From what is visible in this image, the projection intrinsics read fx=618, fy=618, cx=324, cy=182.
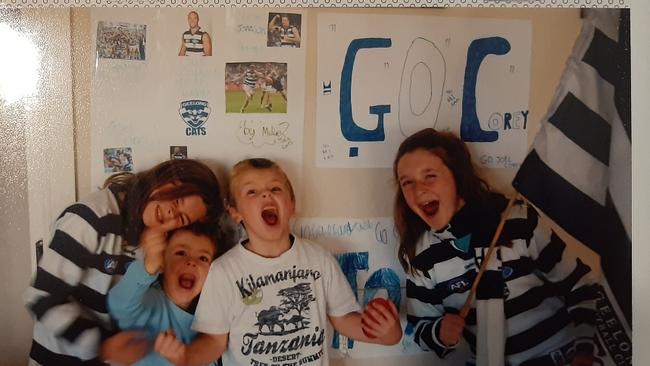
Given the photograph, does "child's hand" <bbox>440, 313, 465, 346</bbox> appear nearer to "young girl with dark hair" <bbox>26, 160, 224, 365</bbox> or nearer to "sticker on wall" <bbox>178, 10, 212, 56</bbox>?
"young girl with dark hair" <bbox>26, 160, 224, 365</bbox>

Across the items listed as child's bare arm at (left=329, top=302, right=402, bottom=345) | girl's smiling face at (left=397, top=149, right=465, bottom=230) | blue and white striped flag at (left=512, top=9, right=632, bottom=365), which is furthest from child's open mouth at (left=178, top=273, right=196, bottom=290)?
blue and white striped flag at (left=512, top=9, right=632, bottom=365)

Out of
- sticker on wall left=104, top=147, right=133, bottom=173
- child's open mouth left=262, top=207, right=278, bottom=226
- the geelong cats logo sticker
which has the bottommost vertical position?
child's open mouth left=262, top=207, right=278, bottom=226

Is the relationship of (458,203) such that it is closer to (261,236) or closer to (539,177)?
(539,177)

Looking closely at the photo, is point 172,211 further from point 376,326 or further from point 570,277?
point 570,277

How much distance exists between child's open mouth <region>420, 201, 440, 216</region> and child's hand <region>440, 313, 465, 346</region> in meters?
0.17

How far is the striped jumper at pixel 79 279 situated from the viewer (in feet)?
3.15

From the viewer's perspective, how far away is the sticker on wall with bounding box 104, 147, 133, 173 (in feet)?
3.19

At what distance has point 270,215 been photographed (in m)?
0.98

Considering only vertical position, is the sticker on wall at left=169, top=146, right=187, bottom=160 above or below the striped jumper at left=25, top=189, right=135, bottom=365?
above

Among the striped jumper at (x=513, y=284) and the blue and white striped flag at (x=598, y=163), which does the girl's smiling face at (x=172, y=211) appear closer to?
the striped jumper at (x=513, y=284)

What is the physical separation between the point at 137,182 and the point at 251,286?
9.6 inches

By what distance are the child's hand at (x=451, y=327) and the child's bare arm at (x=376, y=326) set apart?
0.07 meters

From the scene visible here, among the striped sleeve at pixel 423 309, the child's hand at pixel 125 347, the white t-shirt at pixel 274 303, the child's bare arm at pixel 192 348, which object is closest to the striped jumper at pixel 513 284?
the striped sleeve at pixel 423 309

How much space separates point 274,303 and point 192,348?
145mm
